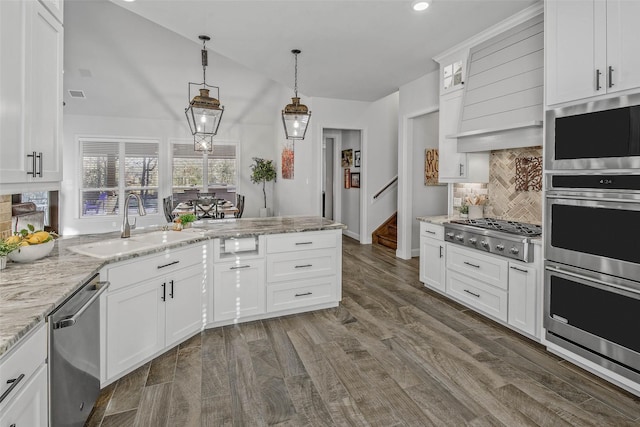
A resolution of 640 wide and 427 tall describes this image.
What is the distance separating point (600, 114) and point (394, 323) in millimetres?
2290

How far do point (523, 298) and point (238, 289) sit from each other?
2.49 metres

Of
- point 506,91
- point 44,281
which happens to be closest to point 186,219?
point 44,281

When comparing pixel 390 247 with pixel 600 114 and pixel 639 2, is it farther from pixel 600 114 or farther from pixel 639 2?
pixel 639 2

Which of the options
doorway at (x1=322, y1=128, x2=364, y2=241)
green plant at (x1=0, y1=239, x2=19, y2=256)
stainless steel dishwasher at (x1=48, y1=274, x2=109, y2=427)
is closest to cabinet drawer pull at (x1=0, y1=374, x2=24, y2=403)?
stainless steel dishwasher at (x1=48, y1=274, x2=109, y2=427)

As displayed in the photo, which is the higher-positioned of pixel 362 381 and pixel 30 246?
pixel 30 246

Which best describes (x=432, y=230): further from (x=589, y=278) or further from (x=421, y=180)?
(x=421, y=180)

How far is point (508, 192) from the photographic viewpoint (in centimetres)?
389

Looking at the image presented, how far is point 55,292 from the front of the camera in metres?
1.54

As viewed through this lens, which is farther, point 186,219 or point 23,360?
point 186,219

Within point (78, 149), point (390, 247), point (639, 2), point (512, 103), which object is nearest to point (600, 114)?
point (639, 2)

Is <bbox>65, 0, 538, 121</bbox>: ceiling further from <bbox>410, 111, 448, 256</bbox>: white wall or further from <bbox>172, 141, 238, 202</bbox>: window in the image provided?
<bbox>172, 141, 238, 202</bbox>: window

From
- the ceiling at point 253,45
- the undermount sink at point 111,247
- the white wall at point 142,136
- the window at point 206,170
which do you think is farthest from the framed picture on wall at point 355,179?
the undermount sink at point 111,247

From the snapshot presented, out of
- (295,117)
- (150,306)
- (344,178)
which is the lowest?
(150,306)

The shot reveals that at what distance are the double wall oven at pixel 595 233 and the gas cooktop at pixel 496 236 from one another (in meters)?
0.22
